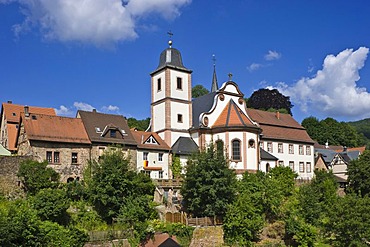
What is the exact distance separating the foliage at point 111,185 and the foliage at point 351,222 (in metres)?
14.6

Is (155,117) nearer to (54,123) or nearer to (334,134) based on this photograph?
(54,123)

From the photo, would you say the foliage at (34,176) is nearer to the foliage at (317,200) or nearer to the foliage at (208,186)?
the foliage at (208,186)

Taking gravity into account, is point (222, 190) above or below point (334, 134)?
below

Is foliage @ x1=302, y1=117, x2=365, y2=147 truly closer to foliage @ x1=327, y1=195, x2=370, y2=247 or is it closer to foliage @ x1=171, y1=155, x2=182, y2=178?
foliage @ x1=171, y1=155, x2=182, y2=178

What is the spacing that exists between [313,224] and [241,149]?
10905mm

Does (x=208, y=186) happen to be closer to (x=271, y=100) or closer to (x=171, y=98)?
(x=171, y=98)

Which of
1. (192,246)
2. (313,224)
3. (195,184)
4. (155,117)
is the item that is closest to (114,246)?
(192,246)

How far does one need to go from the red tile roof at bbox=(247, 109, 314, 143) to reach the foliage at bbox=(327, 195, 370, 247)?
2130 centimetres

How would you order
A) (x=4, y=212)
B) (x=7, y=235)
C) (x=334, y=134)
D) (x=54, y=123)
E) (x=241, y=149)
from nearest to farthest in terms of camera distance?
(x=7, y=235)
(x=4, y=212)
(x=54, y=123)
(x=241, y=149)
(x=334, y=134)

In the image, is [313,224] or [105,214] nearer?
[105,214]

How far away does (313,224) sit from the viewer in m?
36.2

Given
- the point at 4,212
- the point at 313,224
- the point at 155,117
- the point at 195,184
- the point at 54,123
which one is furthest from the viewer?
the point at 155,117

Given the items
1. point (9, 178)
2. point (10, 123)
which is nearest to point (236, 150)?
point (9, 178)

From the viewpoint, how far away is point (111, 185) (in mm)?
31297
